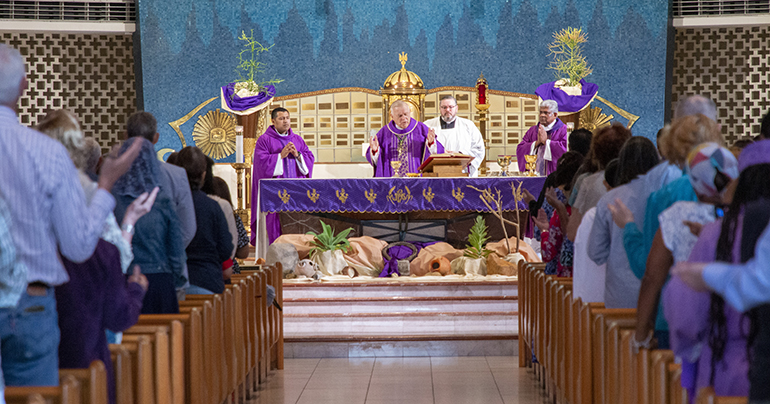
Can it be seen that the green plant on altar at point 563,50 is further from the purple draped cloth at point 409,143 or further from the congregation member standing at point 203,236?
the congregation member standing at point 203,236

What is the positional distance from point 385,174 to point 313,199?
4.95 feet

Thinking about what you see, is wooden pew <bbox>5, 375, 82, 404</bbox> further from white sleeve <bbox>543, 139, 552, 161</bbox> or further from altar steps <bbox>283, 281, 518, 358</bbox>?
white sleeve <bbox>543, 139, 552, 161</bbox>

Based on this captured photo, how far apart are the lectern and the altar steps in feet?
5.02

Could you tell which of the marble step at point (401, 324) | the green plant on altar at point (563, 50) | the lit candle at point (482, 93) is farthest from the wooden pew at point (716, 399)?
the green plant on altar at point (563, 50)

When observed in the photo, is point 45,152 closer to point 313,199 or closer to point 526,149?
point 313,199

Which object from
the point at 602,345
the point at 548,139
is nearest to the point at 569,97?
the point at 548,139

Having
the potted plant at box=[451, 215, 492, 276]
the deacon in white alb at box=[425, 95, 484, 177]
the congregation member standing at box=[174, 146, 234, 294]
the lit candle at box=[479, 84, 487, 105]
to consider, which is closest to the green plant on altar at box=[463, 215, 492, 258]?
the potted plant at box=[451, 215, 492, 276]

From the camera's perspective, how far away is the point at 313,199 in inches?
297

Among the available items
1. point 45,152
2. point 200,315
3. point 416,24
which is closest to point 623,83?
point 416,24

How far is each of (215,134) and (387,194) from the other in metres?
5.03

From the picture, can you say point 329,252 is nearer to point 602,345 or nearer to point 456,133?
point 456,133

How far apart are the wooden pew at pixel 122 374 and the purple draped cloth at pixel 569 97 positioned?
744 cm

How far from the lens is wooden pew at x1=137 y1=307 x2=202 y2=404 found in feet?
9.80

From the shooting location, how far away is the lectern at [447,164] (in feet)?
25.0
